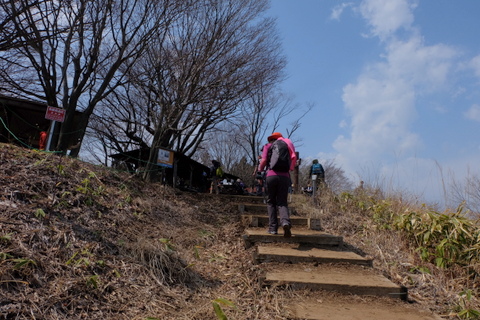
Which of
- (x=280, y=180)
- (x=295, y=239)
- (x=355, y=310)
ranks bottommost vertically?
(x=355, y=310)

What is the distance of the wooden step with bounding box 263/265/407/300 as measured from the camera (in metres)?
3.87

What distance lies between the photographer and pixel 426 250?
16.4 feet

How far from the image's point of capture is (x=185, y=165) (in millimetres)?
16141

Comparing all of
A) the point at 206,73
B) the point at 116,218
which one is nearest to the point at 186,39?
the point at 206,73

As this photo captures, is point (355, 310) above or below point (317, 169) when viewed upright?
below

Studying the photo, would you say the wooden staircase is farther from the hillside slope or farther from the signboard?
the signboard

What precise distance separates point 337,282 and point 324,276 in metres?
0.22

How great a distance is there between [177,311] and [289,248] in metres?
2.18

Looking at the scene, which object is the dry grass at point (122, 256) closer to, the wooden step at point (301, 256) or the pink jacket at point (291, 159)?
the wooden step at point (301, 256)

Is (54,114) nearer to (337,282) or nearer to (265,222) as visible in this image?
(265,222)

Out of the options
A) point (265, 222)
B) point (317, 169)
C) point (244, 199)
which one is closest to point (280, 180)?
point (265, 222)

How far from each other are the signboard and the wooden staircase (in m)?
3.75

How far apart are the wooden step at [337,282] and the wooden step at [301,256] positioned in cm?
23

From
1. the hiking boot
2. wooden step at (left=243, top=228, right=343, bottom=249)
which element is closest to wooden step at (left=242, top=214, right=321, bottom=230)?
wooden step at (left=243, top=228, right=343, bottom=249)
